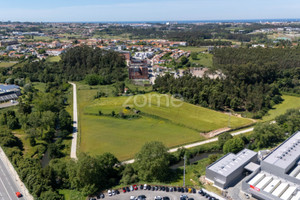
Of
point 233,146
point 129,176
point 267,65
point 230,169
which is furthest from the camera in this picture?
point 267,65

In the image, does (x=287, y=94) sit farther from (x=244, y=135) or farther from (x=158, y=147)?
(x=158, y=147)

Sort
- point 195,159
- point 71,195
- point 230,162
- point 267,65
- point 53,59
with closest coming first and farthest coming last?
point 71,195 < point 230,162 < point 195,159 < point 267,65 < point 53,59

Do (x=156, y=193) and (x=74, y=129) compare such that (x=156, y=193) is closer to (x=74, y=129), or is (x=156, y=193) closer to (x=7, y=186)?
(x=7, y=186)

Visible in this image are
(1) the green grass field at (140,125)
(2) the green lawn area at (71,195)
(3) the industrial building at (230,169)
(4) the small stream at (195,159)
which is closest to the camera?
(2) the green lawn area at (71,195)

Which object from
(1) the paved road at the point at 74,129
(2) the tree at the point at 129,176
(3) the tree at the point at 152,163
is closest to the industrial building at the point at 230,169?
(3) the tree at the point at 152,163

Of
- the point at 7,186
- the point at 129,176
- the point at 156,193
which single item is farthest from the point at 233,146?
the point at 7,186

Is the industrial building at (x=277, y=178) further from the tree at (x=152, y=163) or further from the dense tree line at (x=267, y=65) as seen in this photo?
the dense tree line at (x=267, y=65)

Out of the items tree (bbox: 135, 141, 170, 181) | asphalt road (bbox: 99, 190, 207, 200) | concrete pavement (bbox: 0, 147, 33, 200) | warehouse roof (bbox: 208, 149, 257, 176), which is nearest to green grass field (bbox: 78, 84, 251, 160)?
tree (bbox: 135, 141, 170, 181)
